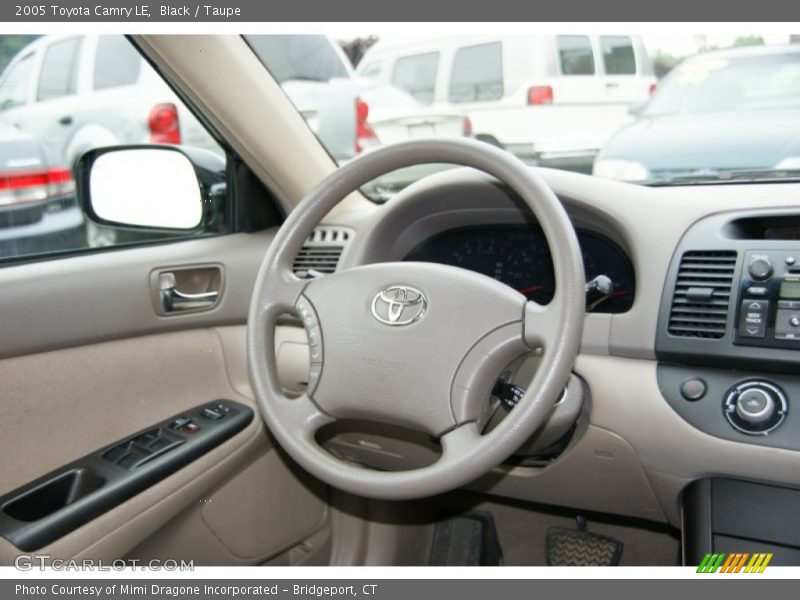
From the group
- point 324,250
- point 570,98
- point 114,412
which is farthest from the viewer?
point 570,98

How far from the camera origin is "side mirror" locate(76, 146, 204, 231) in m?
2.07

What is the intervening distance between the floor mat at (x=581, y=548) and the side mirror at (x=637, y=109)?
1.26 metres

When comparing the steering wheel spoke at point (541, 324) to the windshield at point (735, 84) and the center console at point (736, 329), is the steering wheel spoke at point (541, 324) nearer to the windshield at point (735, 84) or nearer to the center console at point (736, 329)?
the center console at point (736, 329)

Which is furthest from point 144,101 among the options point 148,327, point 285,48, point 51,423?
point 51,423

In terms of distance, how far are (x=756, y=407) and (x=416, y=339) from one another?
2.36 feet

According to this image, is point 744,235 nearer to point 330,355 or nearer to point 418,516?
point 330,355

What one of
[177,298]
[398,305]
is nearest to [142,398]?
[177,298]

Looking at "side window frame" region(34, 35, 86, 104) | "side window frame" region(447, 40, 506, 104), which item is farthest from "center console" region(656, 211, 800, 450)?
"side window frame" region(34, 35, 86, 104)

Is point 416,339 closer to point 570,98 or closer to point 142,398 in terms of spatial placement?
point 142,398

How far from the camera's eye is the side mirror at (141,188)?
207 centimetres

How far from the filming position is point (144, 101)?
2398 mm

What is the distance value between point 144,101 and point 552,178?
138 centimetres

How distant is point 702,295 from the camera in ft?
5.18

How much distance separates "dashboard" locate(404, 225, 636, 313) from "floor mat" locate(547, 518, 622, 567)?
0.86m
